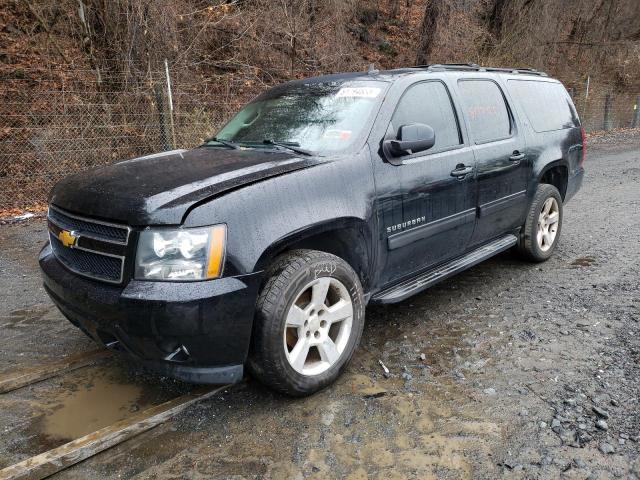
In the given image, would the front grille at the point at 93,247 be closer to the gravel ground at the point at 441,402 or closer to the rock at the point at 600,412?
the gravel ground at the point at 441,402

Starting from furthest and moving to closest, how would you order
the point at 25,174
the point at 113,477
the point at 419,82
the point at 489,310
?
the point at 25,174 < the point at 489,310 < the point at 419,82 < the point at 113,477

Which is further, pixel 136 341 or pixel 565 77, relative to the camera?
pixel 565 77

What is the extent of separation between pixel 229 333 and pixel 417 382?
1249 millimetres

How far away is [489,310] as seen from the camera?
4.08 metres

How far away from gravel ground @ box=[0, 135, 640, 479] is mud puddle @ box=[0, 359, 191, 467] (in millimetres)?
31

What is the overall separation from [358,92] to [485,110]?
4.32 ft

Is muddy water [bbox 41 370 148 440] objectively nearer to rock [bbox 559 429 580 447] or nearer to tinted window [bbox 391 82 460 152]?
rock [bbox 559 429 580 447]

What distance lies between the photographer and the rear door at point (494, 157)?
4.08 meters

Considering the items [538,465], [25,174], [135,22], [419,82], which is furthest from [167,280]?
[135,22]

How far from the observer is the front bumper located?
2396mm

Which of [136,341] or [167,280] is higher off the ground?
[167,280]

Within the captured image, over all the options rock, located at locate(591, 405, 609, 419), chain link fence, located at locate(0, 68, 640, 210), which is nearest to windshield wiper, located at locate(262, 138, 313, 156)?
rock, located at locate(591, 405, 609, 419)

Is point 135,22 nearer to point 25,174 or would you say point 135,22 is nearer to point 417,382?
point 25,174

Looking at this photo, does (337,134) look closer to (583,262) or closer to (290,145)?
(290,145)
